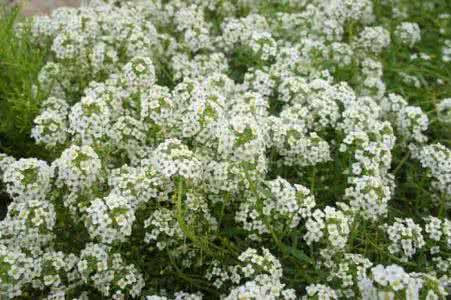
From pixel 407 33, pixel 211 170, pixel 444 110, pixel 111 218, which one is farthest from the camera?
pixel 407 33

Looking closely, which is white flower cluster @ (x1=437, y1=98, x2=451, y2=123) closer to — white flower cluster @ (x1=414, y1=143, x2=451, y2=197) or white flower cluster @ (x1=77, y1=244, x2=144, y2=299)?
white flower cluster @ (x1=414, y1=143, x2=451, y2=197)

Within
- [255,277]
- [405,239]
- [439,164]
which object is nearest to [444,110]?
[439,164]

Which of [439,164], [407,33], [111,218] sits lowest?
[439,164]

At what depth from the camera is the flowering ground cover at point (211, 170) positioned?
3271mm

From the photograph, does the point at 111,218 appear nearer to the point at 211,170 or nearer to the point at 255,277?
the point at 211,170

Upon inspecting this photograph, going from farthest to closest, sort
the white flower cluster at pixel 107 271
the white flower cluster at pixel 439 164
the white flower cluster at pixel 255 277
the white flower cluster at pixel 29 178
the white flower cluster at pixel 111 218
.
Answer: the white flower cluster at pixel 439 164 → the white flower cluster at pixel 29 178 → the white flower cluster at pixel 107 271 → the white flower cluster at pixel 111 218 → the white flower cluster at pixel 255 277

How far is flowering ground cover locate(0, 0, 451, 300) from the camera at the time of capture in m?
3.27

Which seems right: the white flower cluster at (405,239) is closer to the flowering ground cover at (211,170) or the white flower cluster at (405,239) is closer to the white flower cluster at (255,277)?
the flowering ground cover at (211,170)

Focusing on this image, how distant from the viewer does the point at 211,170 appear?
144 inches

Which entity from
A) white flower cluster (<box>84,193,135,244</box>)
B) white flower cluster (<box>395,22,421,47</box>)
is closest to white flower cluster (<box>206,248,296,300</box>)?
white flower cluster (<box>84,193,135,244</box>)

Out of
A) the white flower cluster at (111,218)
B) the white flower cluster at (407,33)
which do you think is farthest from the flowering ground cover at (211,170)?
the white flower cluster at (407,33)

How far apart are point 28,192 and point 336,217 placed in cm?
190

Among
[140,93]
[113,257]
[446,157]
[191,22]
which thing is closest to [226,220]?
[113,257]

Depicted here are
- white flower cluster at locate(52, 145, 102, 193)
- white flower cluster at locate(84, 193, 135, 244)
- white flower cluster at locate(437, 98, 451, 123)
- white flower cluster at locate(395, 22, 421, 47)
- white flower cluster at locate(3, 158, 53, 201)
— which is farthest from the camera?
white flower cluster at locate(395, 22, 421, 47)
